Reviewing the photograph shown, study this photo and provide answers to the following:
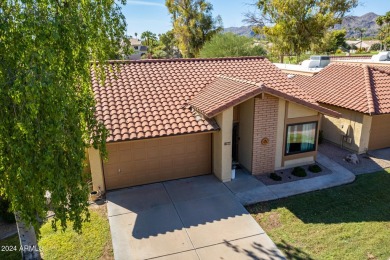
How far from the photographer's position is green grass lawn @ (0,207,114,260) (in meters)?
8.16

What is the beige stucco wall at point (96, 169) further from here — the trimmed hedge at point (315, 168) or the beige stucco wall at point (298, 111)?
the trimmed hedge at point (315, 168)

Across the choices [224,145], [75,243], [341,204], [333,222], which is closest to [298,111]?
[224,145]

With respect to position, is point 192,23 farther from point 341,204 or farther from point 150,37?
point 341,204

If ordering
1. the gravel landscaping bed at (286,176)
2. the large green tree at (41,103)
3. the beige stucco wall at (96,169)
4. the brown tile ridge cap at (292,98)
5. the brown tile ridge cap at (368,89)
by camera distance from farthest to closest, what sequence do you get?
the brown tile ridge cap at (368,89) → the gravel landscaping bed at (286,176) → the brown tile ridge cap at (292,98) → the beige stucco wall at (96,169) → the large green tree at (41,103)

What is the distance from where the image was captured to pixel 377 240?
28.5ft

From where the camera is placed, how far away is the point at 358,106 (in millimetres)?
14555

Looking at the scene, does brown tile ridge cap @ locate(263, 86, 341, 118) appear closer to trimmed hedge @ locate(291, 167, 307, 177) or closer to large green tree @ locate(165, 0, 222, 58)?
trimmed hedge @ locate(291, 167, 307, 177)

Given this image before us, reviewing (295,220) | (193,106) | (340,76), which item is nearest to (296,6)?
(340,76)

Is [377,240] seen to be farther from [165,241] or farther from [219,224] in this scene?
[165,241]

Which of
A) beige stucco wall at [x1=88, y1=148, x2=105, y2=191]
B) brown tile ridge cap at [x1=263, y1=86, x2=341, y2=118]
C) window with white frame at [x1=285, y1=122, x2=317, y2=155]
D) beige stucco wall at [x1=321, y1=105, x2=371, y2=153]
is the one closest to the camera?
beige stucco wall at [x1=88, y1=148, x2=105, y2=191]

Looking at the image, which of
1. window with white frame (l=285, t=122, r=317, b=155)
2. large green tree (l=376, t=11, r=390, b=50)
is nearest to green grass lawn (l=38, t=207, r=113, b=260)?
window with white frame (l=285, t=122, r=317, b=155)

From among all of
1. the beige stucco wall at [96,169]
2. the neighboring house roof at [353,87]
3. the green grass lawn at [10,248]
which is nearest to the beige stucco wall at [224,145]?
the beige stucco wall at [96,169]

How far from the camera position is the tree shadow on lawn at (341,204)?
987 cm

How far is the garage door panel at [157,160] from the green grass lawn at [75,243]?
2.46 metres
